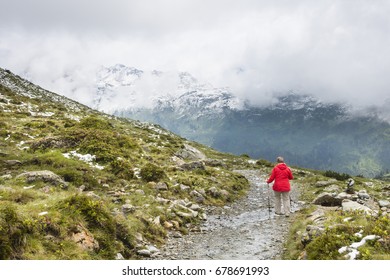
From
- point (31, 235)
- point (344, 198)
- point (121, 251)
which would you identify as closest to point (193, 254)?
point (121, 251)

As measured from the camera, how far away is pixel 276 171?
18.4 meters

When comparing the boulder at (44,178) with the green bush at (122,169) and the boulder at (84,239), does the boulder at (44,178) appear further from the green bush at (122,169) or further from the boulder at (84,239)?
the boulder at (84,239)

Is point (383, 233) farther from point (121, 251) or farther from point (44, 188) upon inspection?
point (44, 188)

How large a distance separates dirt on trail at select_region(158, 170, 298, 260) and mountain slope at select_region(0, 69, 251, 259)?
79cm

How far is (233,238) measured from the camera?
44.4ft

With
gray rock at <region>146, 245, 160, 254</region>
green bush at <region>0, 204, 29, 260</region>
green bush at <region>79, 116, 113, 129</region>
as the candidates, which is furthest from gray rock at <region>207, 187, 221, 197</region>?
green bush at <region>79, 116, 113, 129</region>

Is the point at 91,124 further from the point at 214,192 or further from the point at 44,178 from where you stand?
the point at 44,178

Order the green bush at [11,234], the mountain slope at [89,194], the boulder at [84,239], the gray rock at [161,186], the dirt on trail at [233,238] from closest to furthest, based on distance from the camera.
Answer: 1. the green bush at [11,234]
2. the mountain slope at [89,194]
3. the boulder at [84,239]
4. the dirt on trail at [233,238]
5. the gray rock at [161,186]

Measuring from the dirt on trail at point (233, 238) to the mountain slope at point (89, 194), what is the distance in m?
0.79

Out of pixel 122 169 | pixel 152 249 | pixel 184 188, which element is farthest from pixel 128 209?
pixel 122 169

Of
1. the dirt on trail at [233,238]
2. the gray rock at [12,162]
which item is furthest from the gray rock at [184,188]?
the gray rock at [12,162]

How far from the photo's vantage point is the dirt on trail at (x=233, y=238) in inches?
444

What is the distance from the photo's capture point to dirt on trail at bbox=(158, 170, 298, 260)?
37.0 ft
